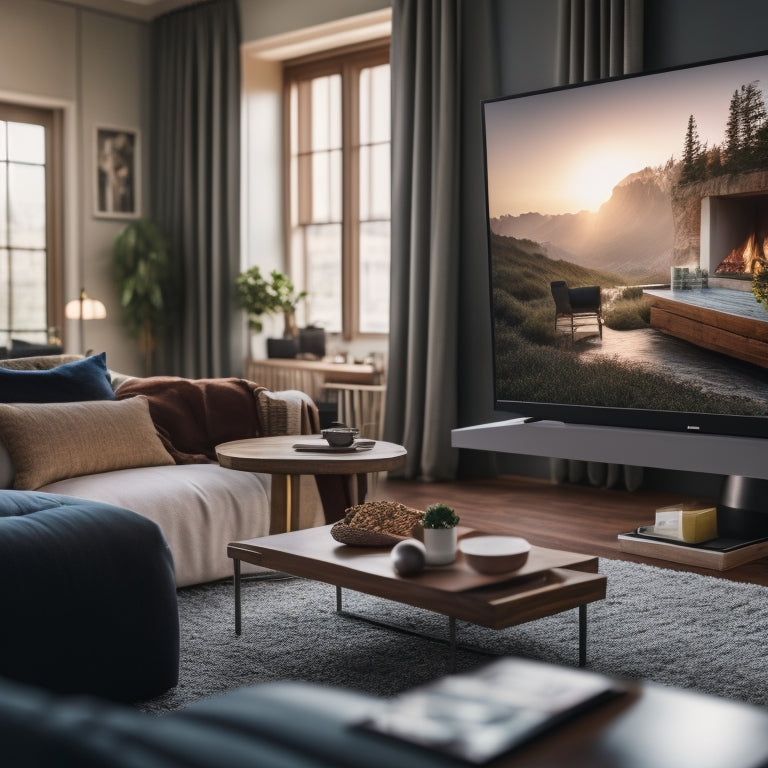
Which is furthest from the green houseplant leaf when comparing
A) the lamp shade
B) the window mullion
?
the lamp shade

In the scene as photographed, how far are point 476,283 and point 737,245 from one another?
7.56ft

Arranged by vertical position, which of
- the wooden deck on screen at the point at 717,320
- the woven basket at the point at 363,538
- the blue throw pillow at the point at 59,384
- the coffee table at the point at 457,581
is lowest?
the coffee table at the point at 457,581

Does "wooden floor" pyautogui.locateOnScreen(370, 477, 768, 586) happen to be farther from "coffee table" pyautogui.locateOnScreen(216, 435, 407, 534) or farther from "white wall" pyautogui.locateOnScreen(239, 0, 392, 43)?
"white wall" pyautogui.locateOnScreen(239, 0, 392, 43)

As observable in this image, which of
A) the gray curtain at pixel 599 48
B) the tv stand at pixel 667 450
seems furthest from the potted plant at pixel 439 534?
the gray curtain at pixel 599 48

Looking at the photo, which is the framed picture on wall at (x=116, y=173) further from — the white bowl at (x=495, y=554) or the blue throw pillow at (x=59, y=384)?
the white bowl at (x=495, y=554)

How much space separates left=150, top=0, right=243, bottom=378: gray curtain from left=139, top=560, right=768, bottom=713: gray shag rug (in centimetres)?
408

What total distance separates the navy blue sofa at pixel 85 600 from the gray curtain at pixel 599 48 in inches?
125

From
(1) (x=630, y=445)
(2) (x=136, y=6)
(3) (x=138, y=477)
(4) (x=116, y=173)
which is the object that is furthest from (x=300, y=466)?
(2) (x=136, y=6)

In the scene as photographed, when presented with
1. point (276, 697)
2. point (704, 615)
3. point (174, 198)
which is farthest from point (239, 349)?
point (276, 697)

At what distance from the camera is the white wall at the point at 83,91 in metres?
7.07

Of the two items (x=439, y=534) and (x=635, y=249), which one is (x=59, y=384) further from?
(x=635, y=249)

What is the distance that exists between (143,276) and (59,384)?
3603 mm

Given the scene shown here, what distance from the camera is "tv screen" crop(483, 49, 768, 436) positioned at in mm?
3617

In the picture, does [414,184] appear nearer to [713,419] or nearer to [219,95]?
[219,95]
